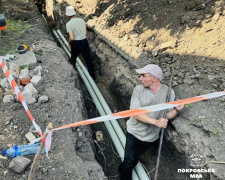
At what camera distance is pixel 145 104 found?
3326 millimetres

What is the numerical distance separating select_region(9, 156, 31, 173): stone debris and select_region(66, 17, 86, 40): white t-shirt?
135 inches

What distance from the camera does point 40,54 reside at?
547 cm

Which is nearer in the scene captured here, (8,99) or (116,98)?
(8,99)

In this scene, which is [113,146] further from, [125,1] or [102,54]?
[125,1]

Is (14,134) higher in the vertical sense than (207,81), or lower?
lower

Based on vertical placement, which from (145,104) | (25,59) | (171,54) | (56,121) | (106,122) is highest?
(171,54)

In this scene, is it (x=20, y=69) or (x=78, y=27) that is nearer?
(x=20, y=69)

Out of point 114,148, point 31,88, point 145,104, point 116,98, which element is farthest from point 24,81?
point 145,104

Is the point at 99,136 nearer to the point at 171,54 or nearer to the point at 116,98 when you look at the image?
the point at 116,98

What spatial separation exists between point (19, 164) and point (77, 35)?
3571mm

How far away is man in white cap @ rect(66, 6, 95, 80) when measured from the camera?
5.52 m

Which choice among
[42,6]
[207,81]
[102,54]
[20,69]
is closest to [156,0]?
[102,54]

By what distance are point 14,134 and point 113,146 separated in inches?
76.5

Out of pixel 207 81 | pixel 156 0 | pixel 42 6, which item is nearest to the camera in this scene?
pixel 207 81
